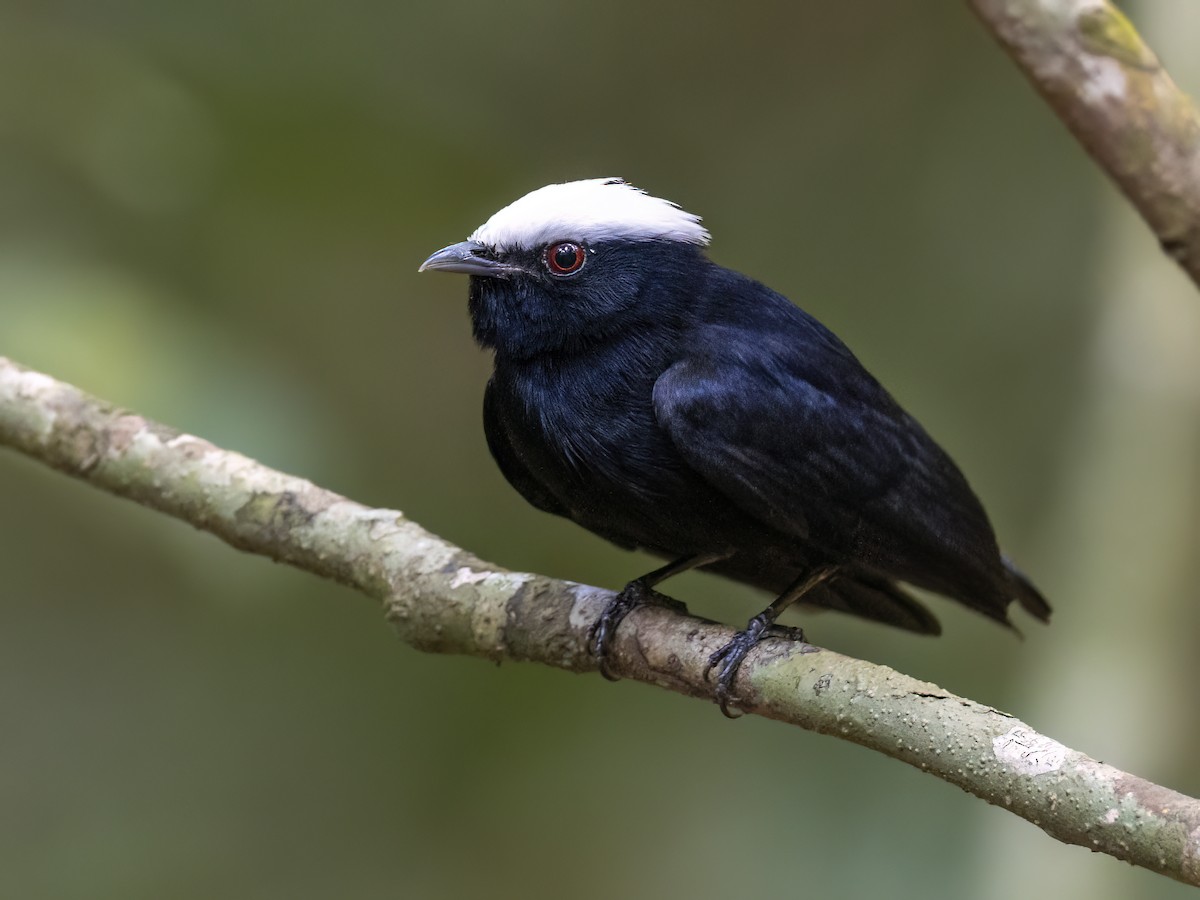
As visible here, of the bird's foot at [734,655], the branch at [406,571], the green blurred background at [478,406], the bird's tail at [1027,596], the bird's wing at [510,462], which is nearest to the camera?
the branch at [406,571]

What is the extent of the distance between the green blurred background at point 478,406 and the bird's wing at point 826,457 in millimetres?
1299

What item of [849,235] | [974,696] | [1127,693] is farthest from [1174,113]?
[849,235]

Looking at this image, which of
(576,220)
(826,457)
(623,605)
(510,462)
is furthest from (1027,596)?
(576,220)

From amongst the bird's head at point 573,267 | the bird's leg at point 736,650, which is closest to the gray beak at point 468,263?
the bird's head at point 573,267

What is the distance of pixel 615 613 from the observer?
266cm

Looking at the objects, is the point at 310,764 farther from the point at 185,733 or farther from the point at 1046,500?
the point at 1046,500

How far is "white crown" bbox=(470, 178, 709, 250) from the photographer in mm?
2799

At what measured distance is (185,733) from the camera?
17.4 ft

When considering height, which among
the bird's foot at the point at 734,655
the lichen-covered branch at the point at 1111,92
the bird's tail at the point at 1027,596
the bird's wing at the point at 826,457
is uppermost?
the lichen-covered branch at the point at 1111,92

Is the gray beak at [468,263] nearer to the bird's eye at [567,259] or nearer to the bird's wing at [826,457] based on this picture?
the bird's eye at [567,259]

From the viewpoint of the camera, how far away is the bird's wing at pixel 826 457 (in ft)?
8.13

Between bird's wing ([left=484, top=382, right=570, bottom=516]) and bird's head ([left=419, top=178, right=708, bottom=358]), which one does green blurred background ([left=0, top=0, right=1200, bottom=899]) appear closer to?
bird's wing ([left=484, top=382, right=570, bottom=516])

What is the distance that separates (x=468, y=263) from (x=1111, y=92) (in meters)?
1.36

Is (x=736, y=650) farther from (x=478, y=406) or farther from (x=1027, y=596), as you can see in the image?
(x=478, y=406)
